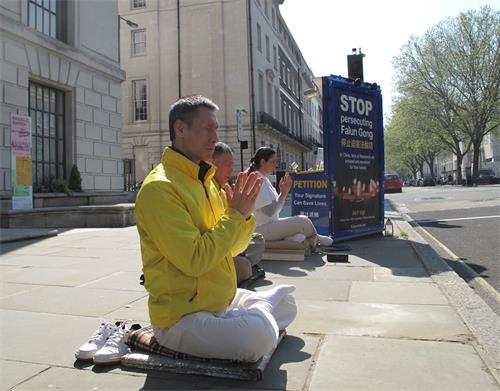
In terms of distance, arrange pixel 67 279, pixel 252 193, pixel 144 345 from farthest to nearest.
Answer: pixel 67 279
pixel 144 345
pixel 252 193

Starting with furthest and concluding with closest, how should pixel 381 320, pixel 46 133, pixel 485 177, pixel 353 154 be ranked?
pixel 485 177
pixel 46 133
pixel 353 154
pixel 381 320

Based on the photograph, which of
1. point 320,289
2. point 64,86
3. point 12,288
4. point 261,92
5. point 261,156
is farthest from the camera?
point 261,92

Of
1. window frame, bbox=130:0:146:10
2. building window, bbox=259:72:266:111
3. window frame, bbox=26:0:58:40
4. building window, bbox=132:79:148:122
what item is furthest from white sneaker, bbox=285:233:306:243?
window frame, bbox=130:0:146:10

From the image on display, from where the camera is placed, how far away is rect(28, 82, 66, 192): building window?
15.0 m

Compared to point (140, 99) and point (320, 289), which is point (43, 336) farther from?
point (140, 99)

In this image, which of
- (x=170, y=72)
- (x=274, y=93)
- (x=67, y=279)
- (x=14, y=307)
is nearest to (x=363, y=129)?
(x=67, y=279)

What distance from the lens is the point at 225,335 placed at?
8.28 ft

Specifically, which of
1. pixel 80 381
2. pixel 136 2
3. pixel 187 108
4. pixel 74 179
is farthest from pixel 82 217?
pixel 136 2

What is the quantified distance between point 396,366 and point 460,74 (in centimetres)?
4785

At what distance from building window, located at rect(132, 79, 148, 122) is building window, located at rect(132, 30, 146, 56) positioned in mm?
2220

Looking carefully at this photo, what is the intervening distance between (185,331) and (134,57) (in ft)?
121

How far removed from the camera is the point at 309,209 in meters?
8.41

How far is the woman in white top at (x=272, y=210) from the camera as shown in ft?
20.3

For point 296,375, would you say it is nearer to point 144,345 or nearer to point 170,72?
point 144,345
